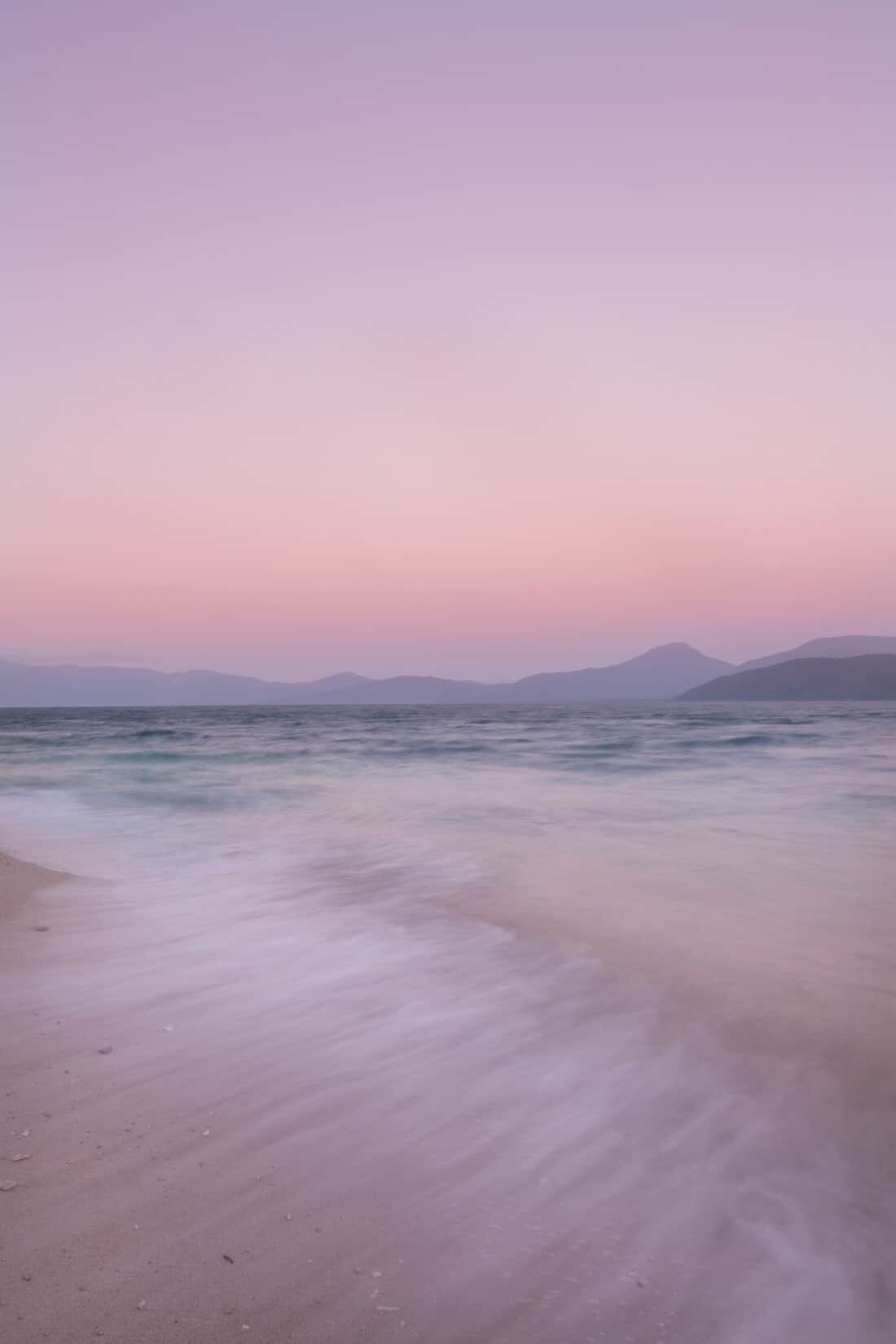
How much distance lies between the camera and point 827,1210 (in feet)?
10.2

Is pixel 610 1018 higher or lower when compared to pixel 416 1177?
lower

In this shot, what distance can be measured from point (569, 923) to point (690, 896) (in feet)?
5.87

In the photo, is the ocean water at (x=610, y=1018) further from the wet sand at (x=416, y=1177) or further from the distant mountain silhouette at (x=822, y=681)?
the distant mountain silhouette at (x=822, y=681)

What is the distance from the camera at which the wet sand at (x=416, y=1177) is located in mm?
2520

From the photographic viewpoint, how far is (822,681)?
177125 millimetres

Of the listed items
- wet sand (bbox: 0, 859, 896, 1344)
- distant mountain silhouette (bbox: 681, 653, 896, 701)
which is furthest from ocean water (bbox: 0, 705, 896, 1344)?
distant mountain silhouette (bbox: 681, 653, 896, 701)

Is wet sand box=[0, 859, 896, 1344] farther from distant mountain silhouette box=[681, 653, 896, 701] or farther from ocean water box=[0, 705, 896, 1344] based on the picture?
distant mountain silhouette box=[681, 653, 896, 701]

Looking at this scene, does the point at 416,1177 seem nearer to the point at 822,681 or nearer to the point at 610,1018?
the point at 610,1018

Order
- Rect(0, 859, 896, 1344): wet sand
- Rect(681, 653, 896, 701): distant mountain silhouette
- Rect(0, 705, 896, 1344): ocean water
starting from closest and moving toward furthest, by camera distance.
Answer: Rect(0, 859, 896, 1344): wet sand → Rect(0, 705, 896, 1344): ocean water → Rect(681, 653, 896, 701): distant mountain silhouette

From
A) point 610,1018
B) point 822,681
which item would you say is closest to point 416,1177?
point 610,1018

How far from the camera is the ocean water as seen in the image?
9.11ft

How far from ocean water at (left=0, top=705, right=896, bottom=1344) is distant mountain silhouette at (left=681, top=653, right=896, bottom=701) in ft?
515

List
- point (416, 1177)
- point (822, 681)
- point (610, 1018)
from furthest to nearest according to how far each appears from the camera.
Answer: point (822, 681) < point (610, 1018) < point (416, 1177)

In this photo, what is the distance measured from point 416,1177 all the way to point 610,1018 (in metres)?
2.12
